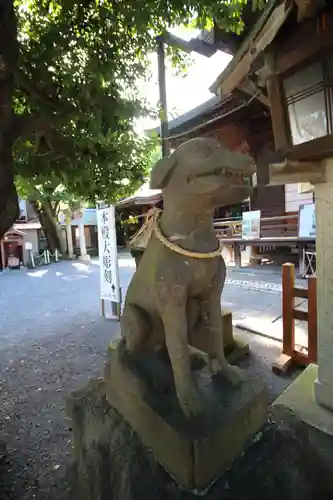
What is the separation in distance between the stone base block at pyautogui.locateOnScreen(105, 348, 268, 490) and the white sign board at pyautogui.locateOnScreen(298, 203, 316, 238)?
7.09 m

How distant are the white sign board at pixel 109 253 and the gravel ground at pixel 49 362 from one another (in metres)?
0.58

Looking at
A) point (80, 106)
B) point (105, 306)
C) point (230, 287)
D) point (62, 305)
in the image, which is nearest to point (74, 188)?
point (80, 106)

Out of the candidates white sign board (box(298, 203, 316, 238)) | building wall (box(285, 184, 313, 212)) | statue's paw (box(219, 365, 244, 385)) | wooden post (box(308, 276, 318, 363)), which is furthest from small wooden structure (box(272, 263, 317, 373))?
building wall (box(285, 184, 313, 212))

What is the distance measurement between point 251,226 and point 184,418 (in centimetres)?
844

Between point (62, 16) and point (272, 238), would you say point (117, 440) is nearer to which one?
point (62, 16)

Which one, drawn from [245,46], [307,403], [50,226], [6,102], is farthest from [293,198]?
[50,226]

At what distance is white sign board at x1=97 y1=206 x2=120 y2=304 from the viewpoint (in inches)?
212

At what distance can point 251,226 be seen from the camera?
913cm

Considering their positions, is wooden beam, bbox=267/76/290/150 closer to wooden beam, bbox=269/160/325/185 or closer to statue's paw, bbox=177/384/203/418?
wooden beam, bbox=269/160/325/185

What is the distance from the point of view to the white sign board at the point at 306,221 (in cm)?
766

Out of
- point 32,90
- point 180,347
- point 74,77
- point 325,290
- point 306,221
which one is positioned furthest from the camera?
point 306,221

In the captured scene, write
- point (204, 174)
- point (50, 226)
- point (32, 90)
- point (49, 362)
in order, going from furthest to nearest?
point (50, 226) < point (49, 362) < point (32, 90) < point (204, 174)

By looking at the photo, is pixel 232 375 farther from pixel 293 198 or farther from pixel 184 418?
pixel 293 198

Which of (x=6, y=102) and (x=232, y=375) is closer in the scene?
(x=232, y=375)
